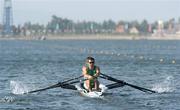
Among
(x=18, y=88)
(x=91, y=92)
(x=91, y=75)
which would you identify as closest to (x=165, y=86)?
(x=91, y=75)

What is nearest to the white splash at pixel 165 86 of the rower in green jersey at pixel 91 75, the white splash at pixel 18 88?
the rower in green jersey at pixel 91 75

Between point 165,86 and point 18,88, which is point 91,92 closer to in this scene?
point 18,88

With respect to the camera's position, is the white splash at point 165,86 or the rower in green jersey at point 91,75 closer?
the rower in green jersey at point 91,75

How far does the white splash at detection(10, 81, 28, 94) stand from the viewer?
39.8 m

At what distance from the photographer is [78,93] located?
38938mm

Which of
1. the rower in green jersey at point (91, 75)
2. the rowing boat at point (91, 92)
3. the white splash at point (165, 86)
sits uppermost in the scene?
the rower in green jersey at point (91, 75)

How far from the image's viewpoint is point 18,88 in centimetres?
4100

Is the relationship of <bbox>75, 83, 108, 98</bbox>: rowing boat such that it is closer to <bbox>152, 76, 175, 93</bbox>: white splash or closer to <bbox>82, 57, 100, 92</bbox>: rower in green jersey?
<bbox>82, 57, 100, 92</bbox>: rower in green jersey

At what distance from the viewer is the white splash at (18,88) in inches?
1567

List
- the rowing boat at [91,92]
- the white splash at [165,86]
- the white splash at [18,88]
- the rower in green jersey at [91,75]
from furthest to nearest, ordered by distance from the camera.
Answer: the white splash at [165,86]
the white splash at [18,88]
the rower in green jersey at [91,75]
the rowing boat at [91,92]

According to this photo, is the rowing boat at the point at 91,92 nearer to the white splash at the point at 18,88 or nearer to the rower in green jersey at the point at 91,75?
the rower in green jersey at the point at 91,75

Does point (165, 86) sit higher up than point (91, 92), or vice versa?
point (91, 92)

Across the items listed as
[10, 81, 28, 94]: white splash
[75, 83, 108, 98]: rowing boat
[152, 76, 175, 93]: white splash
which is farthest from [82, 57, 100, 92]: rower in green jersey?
[152, 76, 175, 93]: white splash

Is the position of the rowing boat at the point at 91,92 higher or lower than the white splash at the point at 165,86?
higher
